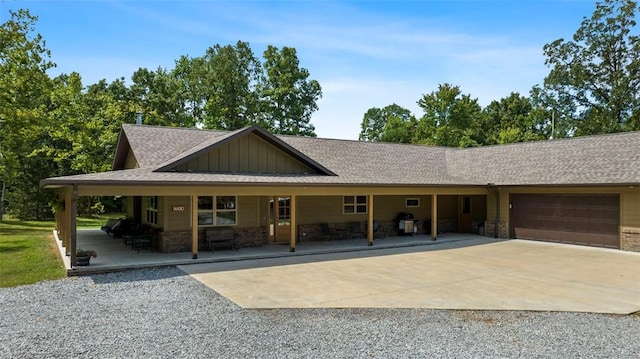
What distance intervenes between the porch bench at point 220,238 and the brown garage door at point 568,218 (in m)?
11.3

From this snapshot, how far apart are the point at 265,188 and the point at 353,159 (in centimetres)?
629

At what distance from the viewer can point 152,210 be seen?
14867mm

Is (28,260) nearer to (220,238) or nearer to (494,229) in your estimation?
(220,238)

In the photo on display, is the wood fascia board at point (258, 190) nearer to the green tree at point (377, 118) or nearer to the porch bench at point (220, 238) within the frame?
the porch bench at point (220, 238)

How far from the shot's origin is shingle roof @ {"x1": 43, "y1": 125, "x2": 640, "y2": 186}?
42.8 ft

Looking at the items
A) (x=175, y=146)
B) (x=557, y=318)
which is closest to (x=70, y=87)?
(x=175, y=146)

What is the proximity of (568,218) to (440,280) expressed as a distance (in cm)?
884

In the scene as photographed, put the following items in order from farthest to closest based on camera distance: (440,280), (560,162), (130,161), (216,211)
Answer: (560,162) < (130,161) < (216,211) < (440,280)

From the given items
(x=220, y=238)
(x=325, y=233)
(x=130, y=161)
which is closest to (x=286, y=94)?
(x=130, y=161)

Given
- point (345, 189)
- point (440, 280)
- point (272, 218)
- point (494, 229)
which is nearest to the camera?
point (440, 280)

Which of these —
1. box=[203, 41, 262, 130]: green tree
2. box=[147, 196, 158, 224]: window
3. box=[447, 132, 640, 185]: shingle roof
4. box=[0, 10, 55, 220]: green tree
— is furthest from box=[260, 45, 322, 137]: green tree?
box=[147, 196, 158, 224]: window

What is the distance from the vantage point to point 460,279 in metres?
10.0

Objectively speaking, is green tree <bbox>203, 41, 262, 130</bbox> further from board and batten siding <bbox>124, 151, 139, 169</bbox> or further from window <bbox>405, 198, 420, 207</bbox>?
window <bbox>405, 198, 420, 207</bbox>

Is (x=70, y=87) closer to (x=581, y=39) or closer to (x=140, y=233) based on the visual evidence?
(x=140, y=233)
